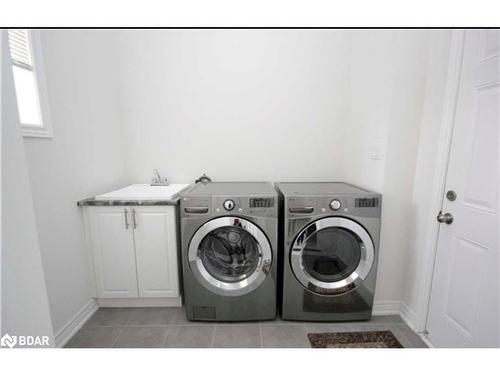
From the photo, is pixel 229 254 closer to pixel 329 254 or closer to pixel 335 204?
pixel 329 254

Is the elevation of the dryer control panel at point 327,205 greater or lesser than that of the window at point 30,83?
lesser

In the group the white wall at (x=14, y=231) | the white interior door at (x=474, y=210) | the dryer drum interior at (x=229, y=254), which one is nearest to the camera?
the white wall at (x=14, y=231)

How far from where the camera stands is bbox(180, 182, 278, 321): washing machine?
1.46 m

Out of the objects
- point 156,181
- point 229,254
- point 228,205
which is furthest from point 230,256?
point 156,181

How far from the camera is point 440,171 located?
1.32 m

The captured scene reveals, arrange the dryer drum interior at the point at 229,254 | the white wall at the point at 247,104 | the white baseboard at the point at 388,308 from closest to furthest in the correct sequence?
the dryer drum interior at the point at 229,254
the white baseboard at the point at 388,308
the white wall at the point at 247,104

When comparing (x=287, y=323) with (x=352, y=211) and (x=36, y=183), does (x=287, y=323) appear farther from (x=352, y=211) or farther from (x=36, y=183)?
(x=36, y=183)

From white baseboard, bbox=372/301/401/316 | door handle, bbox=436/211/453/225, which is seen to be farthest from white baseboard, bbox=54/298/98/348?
door handle, bbox=436/211/453/225

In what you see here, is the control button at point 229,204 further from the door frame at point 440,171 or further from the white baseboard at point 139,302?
the door frame at point 440,171

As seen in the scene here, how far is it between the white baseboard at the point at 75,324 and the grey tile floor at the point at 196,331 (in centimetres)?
3

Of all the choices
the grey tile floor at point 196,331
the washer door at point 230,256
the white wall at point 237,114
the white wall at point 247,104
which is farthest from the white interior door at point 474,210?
the washer door at point 230,256

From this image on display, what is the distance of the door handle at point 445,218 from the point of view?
1.28 metres

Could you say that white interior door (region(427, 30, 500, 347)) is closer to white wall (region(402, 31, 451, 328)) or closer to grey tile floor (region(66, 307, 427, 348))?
white wall (region(402, 31, 451, 328))
